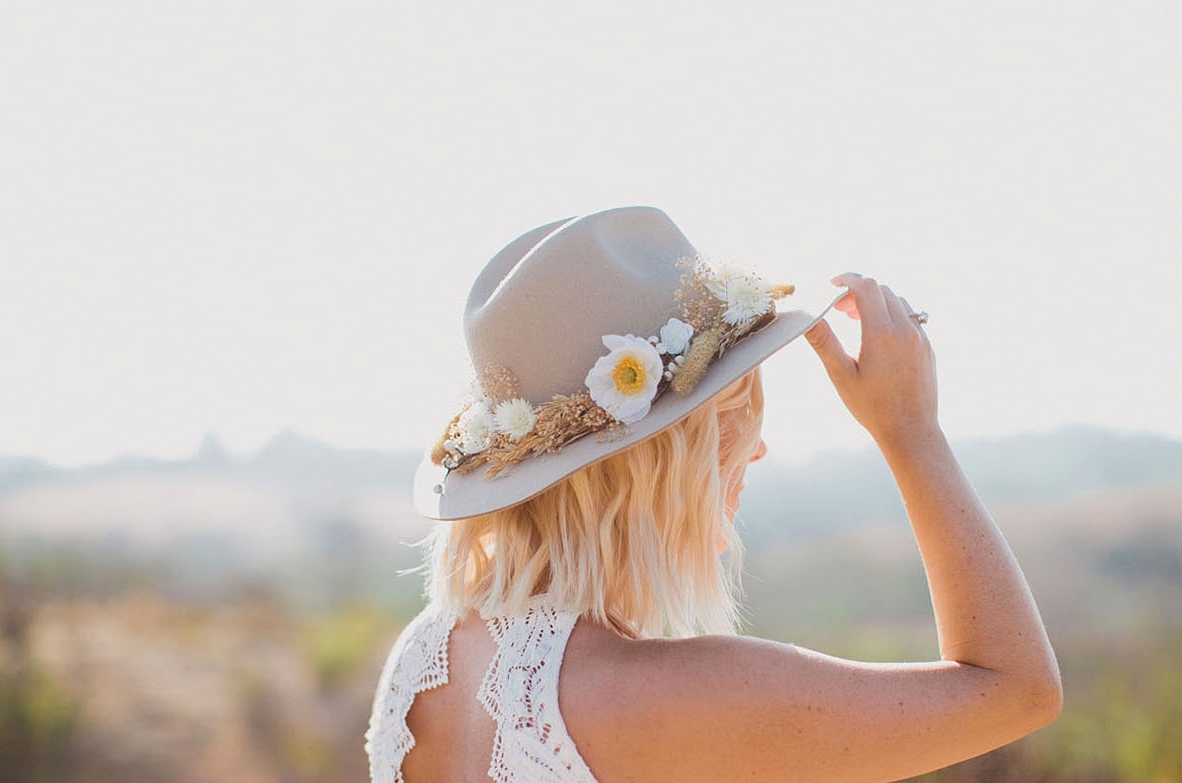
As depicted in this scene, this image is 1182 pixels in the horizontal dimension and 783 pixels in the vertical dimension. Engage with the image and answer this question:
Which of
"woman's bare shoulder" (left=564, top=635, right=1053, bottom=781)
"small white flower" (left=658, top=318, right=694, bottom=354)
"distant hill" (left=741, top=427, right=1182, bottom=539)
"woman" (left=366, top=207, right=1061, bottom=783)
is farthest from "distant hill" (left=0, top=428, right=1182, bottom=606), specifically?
"woman's bare shoulder" (left=564, top=635, right=1053, bottom=781)

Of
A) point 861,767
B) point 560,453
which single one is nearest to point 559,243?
point 560,453

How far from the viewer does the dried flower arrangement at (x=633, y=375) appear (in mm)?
1258

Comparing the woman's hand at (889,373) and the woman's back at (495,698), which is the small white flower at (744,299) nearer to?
the woman's hand at (889,373)

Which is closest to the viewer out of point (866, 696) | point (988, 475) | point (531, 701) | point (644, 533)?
point (866, 696)

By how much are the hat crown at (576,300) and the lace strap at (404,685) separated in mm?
359

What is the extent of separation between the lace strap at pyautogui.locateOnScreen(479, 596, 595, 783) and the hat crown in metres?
0.32

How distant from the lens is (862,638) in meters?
3.87

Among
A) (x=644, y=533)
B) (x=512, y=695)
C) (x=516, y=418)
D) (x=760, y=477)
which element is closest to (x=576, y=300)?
(x=516, y=418)

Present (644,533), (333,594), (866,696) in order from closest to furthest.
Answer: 1. (866,696)
2. (644,533)
3. (333,594)

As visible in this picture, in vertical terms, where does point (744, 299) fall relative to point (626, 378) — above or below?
above

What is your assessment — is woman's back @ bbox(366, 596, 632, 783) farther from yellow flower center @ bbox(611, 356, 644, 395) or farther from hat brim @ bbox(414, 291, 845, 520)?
yellow flower center @ bbox(611, 356, 644, 395)

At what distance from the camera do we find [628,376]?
126cm

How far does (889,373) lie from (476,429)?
1.88 ft

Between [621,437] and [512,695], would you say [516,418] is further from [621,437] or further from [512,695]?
[512,695]
